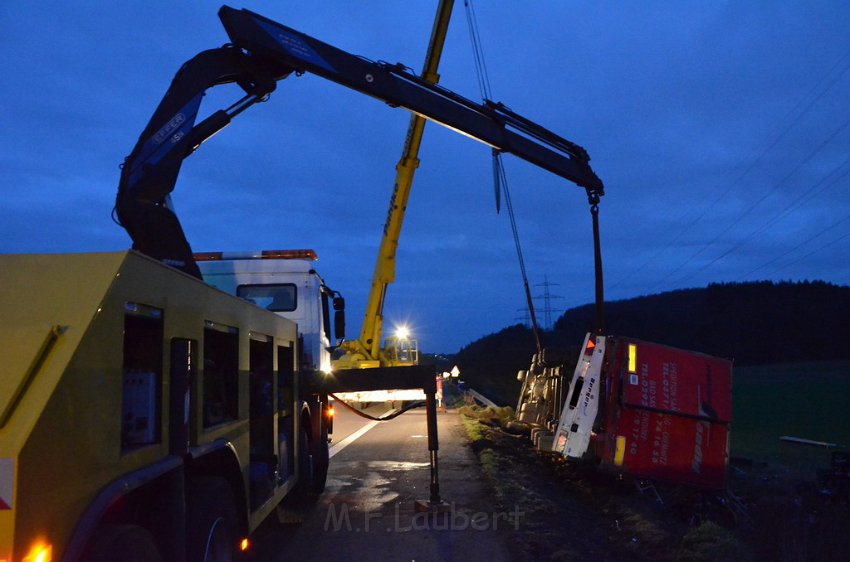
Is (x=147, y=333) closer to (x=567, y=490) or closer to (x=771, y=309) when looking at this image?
(x=567, y=490)

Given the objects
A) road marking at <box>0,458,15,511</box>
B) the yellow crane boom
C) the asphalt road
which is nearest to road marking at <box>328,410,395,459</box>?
the asphalt road

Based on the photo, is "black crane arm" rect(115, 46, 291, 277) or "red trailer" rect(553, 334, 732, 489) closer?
"black crane arm" rect(115, 46, 291, 277)

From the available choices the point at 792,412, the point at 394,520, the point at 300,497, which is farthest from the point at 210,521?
the point at 792,412

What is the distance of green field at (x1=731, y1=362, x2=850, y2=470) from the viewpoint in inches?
815

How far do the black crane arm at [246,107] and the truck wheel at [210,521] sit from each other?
2.67 m

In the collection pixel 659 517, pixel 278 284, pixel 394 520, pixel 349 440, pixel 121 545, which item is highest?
pixel 278 284

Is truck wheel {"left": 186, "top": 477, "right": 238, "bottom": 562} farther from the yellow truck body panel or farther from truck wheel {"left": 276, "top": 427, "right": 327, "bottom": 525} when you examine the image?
truck wheel {"left": 276, "top": 427, "right": 327, "bottom": 525}

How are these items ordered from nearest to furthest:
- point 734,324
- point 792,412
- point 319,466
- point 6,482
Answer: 1. point 6,482
2. point 319,466
3. point 792,412
4. point 734,324

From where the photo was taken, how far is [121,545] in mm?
3201

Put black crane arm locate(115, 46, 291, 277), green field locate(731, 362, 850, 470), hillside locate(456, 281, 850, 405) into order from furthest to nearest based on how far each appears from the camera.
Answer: hillside locate(456, 281, 850, 405)
green field locate(731, 362, 850, 470)
black crane arm locate(115, 46, 291, 277)

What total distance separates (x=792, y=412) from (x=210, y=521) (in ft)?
122

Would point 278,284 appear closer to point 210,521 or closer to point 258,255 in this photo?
point 258,255

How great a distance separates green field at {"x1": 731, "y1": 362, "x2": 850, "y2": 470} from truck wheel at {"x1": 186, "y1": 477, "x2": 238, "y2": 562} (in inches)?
593

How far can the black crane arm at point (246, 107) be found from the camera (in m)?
7.11
